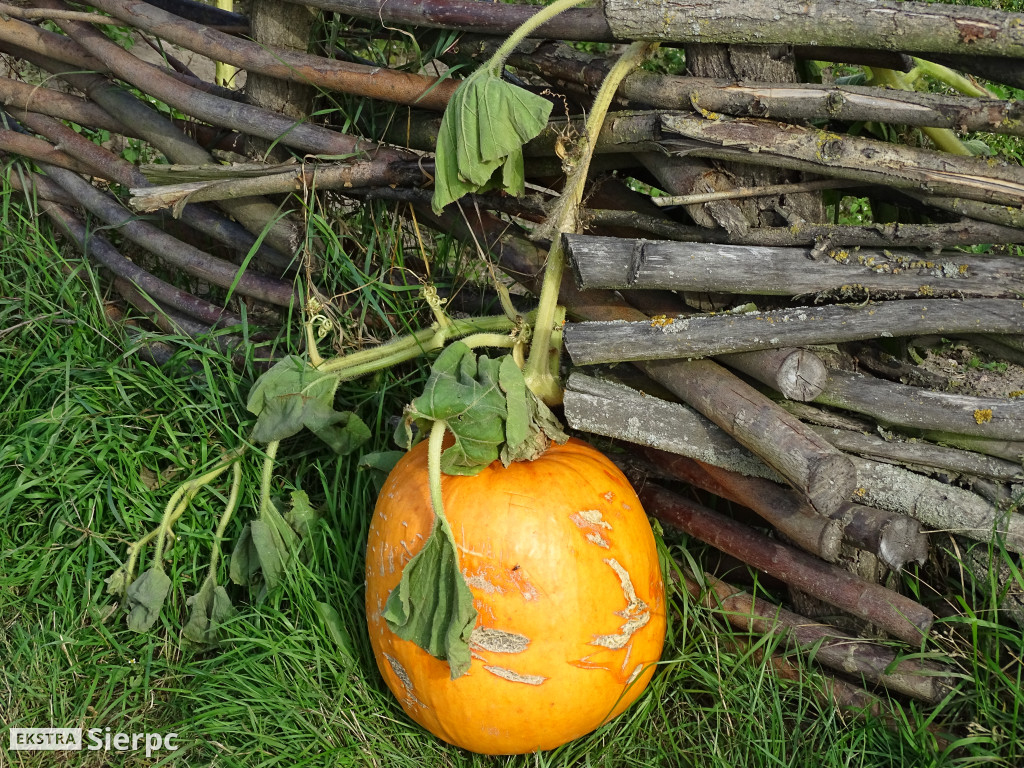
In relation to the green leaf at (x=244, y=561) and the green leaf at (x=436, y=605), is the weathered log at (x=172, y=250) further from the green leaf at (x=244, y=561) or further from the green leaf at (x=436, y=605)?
the green leaf at (x=436, y=605)

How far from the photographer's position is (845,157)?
209 cm

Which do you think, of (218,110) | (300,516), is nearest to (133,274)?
(218,110)

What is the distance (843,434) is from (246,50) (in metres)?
2.03

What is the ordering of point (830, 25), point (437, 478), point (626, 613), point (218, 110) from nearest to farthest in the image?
point (830, 25)
point (437, 478)
point (626, 613)
point (218, 110)

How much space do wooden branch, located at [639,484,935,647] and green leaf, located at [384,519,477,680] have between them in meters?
0.80

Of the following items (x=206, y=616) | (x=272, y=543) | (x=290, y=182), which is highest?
(x=290, y=182)

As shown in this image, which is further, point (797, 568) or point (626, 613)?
point (797, 568)

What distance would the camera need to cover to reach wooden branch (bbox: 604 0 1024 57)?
1874 millimetres

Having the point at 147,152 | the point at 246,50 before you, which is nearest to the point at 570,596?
the point at 246,50

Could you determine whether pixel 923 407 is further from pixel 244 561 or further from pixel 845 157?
pixel 244 561

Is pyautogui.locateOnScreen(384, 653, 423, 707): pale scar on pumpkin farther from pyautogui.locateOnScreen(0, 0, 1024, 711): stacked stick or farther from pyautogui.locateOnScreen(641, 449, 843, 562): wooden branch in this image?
pyautogui.locateOnScreen(641, 449, 843, 562): wooden branch

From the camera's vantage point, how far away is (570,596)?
2.13 meters

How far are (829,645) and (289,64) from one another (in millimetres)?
2211

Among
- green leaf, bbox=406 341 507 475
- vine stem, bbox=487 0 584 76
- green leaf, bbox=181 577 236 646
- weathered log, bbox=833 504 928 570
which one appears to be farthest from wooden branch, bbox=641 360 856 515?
green leaf, bbox=181 577 236 646
